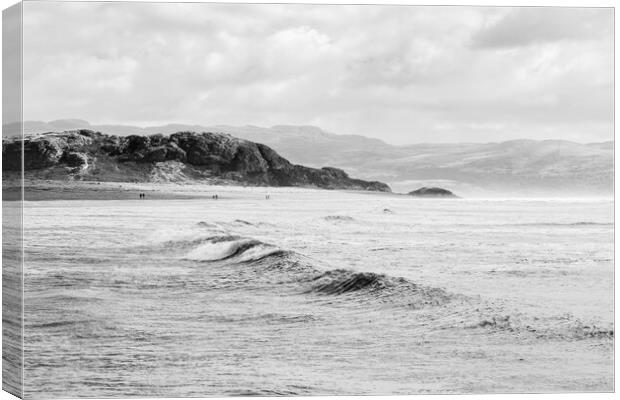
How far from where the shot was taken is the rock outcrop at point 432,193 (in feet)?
32.9

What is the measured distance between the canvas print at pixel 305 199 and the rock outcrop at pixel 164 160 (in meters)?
0.02

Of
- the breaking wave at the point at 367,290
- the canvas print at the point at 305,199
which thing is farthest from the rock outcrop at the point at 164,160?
the breaking wave at the point at 367,290

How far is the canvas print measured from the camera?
899cm

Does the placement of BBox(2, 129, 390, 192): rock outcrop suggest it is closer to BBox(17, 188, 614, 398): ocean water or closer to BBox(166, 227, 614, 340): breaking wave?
BBox(17, 188, 614, 398): ocean water

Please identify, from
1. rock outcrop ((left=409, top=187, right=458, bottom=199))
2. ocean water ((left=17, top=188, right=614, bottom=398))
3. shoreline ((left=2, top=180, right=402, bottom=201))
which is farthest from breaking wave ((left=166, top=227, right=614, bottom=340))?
rock outcrop ((left=409, top=187, right=458, bottom=199))

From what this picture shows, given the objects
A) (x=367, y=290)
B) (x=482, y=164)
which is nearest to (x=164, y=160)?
(x=367, y=290)

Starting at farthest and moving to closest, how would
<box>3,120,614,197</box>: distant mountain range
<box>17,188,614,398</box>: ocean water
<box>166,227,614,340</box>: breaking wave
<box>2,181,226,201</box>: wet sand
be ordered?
<box>3,120,614,197</box>: distant mountain range → <box>166,227,614,340</box>: breaking wave → <box>2,181,226,201</box>: wet sand → <box>17,188,614,398</box>: ocean water

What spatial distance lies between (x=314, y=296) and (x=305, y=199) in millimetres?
1017

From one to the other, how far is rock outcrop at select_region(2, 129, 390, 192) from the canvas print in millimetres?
21

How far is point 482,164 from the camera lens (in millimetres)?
10031

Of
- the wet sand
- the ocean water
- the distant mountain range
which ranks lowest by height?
the ocean water

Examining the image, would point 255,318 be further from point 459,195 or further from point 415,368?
point 459,195

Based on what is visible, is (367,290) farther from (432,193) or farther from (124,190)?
(124,190)

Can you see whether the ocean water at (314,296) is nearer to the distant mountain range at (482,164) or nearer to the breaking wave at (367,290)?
the breaking wave at (367,290)
